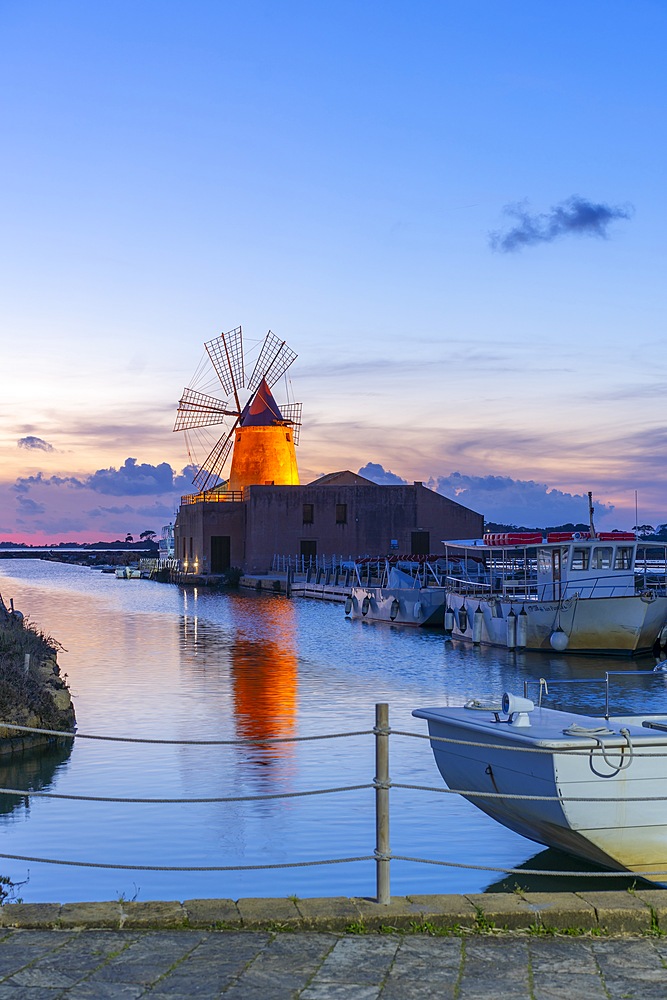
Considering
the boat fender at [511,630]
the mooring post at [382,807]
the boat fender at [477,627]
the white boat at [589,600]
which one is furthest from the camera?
the boat fender at [477,627]

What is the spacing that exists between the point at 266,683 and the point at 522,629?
9.15 meters

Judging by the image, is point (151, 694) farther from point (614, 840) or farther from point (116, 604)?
point (116, 604)

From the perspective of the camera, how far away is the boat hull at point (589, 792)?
6879 mm

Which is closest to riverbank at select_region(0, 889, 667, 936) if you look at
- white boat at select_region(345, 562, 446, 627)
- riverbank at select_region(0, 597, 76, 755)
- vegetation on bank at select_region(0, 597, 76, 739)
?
riverbank at select_region(0, 597, 76, 755)

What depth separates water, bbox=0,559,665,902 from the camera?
8.91 m

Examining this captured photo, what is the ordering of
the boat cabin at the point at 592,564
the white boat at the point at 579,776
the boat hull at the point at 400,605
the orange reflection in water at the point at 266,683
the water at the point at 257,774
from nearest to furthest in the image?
the white boat at the point at 579,776 → the water at the point at 257,774 → the orange reflection in water at the point at 266,683 → the boat cabin at the point at 592,564 → the boat hull at the point at 400,605

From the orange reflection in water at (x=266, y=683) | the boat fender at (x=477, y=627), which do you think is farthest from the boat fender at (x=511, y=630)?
the orange reflection in water at (x=266, y=683)

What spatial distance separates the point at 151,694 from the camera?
20141mm

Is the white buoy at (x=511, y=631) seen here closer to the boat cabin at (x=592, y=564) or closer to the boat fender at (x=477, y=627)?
the boat cabin at (x=592, y=564)

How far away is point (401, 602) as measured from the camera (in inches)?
1529

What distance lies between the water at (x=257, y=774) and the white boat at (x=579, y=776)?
0.78m

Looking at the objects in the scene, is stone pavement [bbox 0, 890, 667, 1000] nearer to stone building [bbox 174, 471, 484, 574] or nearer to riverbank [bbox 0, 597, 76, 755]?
riverbank [bbox 0, 597, 76, 755]

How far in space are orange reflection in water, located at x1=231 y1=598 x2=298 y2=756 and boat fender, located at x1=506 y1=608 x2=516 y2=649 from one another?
5.78 m

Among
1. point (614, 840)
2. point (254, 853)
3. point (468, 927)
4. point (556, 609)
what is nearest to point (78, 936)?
point (468, 927)
